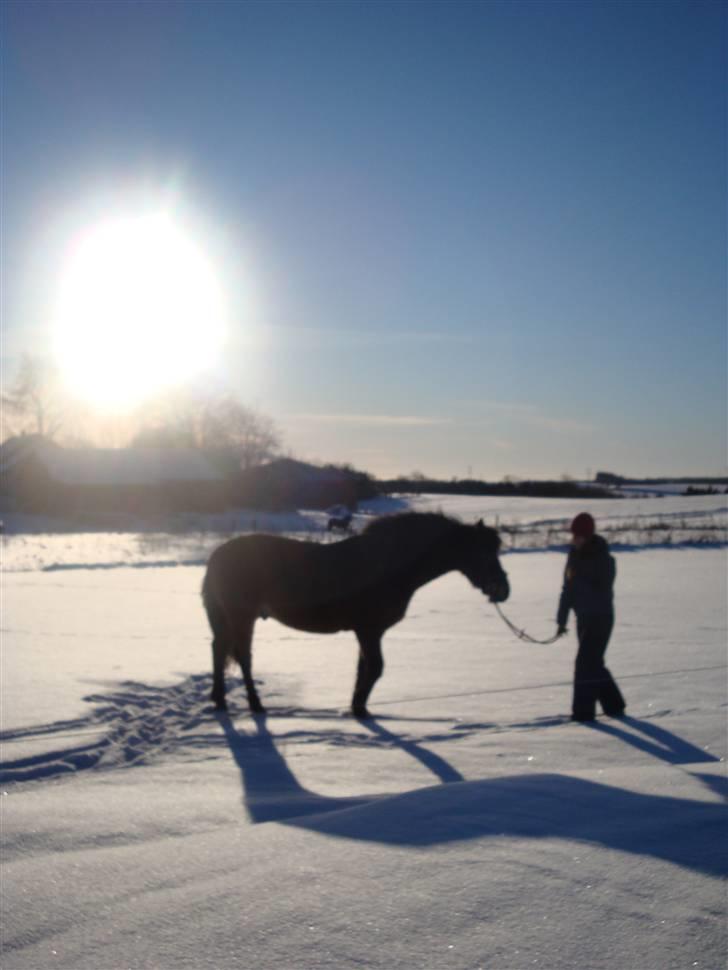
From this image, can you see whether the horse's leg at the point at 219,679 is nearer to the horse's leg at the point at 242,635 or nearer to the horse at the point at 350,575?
the horse at the point at 350,575

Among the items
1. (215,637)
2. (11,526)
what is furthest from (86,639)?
(11,526)

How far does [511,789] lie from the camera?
3570 millimetres

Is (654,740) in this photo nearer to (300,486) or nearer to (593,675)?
(593,675)

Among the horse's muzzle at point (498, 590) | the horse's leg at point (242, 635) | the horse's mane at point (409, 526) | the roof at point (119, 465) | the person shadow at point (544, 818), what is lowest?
the horse's leg at point (242, 635)

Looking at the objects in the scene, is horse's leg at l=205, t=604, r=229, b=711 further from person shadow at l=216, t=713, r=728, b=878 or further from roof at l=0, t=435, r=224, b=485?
roof at l=0, t=435, r=224, b=485

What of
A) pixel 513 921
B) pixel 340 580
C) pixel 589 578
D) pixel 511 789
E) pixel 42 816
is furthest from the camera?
pixel 340 580

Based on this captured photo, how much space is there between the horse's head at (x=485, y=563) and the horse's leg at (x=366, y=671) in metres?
1.10

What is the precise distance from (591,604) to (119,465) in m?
48.1

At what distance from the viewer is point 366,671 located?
7.40 m

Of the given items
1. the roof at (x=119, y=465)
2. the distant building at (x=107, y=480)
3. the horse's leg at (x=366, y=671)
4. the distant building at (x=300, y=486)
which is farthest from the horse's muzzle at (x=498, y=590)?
the distant building at (x=300, y=486)

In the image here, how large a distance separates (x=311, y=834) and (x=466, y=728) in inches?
142

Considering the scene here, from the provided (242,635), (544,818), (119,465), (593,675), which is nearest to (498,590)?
(593,675)

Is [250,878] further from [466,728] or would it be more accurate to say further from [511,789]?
[466,728]

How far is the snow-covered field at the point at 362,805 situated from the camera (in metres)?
2.21
